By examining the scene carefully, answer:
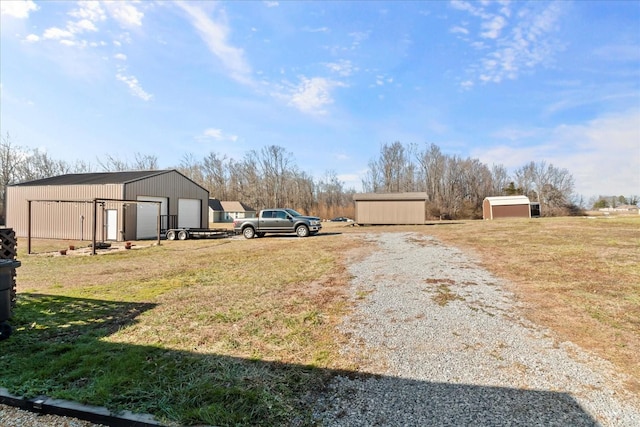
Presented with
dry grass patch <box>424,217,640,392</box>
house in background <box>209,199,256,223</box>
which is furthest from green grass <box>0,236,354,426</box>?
house in background <box>209,199,256,223</box>

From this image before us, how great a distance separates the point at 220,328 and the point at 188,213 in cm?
2052

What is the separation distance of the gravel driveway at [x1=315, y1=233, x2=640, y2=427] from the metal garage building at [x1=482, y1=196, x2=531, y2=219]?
130 feet

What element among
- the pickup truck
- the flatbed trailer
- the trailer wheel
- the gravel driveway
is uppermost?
the pickup truck

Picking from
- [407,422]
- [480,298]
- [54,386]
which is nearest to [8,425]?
[54,386]

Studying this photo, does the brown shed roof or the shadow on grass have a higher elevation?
the brown shed roof

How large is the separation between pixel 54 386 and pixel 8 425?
1.45ft

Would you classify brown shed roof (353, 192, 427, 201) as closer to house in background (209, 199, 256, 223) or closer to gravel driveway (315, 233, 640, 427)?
gravel driveway (315, 233, 640, 427)

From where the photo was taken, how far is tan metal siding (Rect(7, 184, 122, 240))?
18891 mm

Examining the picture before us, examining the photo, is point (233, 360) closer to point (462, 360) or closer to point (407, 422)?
point (407, 422)

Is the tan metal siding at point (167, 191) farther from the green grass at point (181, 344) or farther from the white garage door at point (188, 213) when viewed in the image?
the green grass at point (181, 344)

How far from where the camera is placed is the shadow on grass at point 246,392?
8.16ft

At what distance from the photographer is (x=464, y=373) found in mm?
Answer: 3176

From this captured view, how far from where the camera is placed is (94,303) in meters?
→ 5.61

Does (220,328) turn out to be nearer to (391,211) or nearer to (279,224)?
(279,224)
